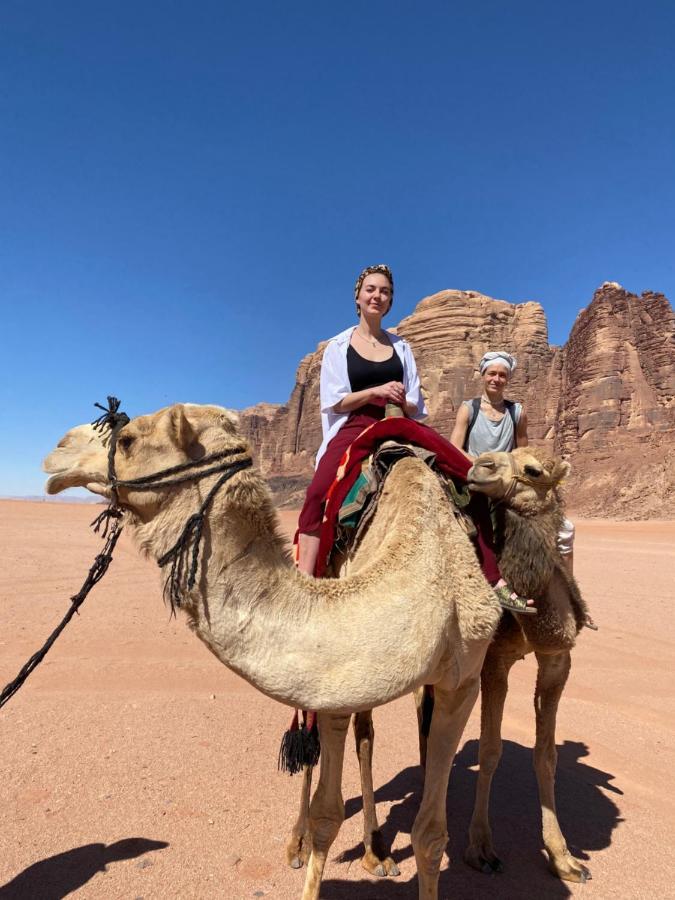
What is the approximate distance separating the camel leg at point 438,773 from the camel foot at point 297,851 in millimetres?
1041

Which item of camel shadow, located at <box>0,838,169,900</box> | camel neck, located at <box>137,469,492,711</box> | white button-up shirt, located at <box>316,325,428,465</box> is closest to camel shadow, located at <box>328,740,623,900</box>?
camel shadow, located at <box>0,838,169,900</box>

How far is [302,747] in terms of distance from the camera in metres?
3.07

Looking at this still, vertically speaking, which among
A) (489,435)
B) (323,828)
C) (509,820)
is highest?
(489,435)

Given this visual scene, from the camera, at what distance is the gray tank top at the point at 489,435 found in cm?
399

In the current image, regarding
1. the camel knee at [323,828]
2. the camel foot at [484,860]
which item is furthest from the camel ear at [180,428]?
the camel foot at [484,860]

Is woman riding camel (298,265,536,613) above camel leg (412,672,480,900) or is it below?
above

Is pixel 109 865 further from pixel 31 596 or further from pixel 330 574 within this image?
pixel 31 596

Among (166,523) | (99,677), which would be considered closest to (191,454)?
(166,523)

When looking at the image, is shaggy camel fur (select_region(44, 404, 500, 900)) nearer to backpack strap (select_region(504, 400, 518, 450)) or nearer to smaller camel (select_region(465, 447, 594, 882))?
smaller camel (select_region(465, 447, 594, 882))

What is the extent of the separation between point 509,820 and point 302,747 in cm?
211

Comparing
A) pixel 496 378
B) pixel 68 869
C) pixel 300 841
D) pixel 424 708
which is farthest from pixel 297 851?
pixel 496 378

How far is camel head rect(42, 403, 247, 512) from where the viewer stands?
204cm

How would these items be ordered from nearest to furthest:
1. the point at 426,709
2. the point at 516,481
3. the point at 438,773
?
the point at 438,773
the point at 516,481
the point at 426,709

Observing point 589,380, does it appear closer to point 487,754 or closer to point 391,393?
point 487,754
